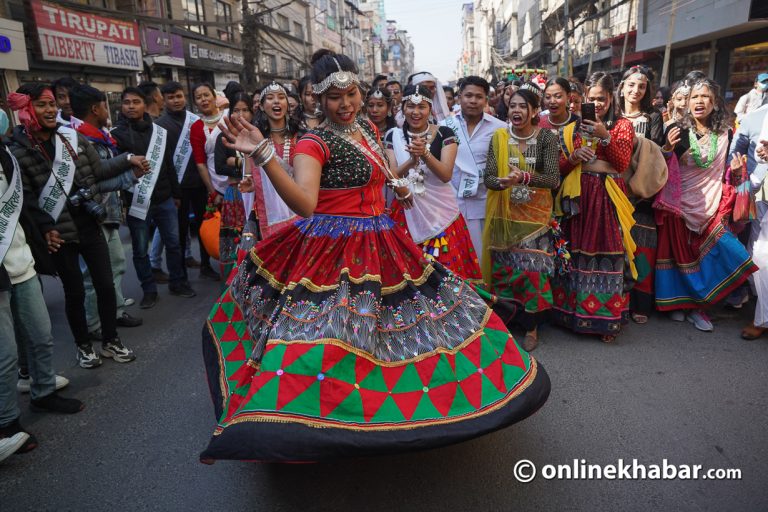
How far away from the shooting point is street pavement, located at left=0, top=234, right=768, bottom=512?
2365 mm

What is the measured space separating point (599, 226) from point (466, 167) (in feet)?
3.75

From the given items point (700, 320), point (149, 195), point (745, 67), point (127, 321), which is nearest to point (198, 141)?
point (149, 195)

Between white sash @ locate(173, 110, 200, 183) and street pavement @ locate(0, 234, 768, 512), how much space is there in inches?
95.6

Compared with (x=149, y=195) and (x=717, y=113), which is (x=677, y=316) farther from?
(x=149, y=195)

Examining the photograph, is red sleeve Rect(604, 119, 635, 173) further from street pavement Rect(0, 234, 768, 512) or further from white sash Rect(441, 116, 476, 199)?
street pavement Rect(0, 234, 768, 512)

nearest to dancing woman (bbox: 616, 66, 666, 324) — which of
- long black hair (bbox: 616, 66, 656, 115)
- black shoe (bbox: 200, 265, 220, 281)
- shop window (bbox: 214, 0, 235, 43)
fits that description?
long black hair (bbox: 616, 66, 656, 115)

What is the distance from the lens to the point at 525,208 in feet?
13.0

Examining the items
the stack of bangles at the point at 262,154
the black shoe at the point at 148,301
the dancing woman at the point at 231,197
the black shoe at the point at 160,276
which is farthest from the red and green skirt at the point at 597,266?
the black shoe at the point at 160,276

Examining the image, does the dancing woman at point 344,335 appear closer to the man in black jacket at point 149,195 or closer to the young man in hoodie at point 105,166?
the young man in hoodie at point 105,166

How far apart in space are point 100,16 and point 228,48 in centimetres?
854

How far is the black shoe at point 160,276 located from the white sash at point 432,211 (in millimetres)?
3380

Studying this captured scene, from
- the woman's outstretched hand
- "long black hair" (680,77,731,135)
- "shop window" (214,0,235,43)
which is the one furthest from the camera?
"shop window" (214,0,235,43)

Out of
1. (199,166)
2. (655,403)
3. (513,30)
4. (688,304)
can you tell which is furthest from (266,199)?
(513,30)

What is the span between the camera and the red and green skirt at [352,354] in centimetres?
197
